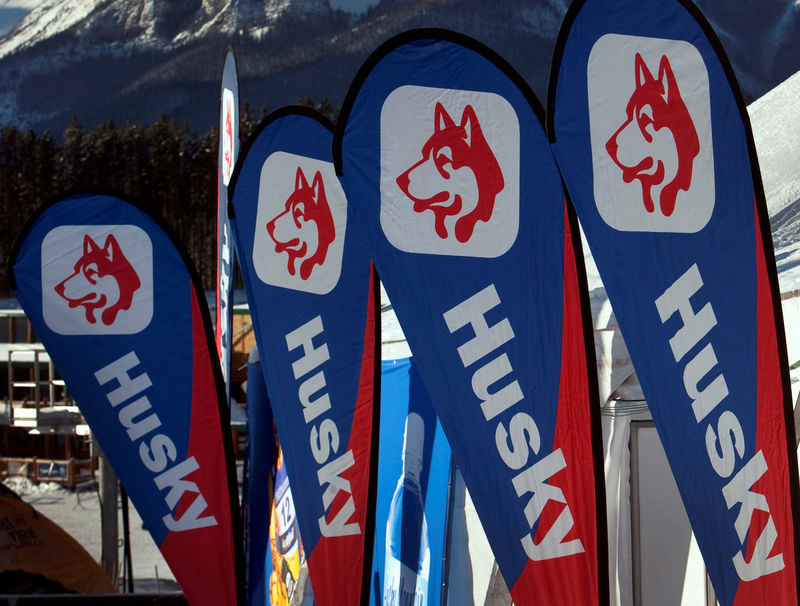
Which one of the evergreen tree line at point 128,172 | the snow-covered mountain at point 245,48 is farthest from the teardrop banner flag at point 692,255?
the snow-covered mountain at point 245,48

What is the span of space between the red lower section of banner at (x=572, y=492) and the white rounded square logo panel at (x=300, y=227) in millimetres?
1564

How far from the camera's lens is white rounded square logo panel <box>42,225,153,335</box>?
16.2 ft

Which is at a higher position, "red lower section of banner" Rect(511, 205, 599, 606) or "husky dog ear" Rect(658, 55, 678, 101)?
"husky dog ear" Rect(658, 55, 678, 101)

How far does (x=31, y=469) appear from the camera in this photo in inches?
759

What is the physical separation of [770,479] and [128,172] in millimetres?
52368

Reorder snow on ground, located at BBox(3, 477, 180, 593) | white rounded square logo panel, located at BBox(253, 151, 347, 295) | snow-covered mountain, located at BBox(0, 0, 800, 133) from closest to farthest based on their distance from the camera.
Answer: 1. white rounded square logo panel, located at BBox(253, 151, 347, 295)
2. snow on ground, located at BBox(3, 477, 180, 593)
3. snow-covered mountain, located at BBox(0, 0, 800, 133)

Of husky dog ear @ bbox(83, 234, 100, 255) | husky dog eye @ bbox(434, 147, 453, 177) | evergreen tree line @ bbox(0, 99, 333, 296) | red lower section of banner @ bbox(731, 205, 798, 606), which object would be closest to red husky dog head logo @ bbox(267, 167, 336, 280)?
husky dog ear @ bbox(83, 234, 100, 255)

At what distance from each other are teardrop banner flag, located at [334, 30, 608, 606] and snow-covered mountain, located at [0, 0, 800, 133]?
9791cm

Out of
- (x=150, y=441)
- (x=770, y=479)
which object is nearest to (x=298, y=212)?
(x=150, y=441)

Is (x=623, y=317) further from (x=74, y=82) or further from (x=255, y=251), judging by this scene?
(x=74, y=82)

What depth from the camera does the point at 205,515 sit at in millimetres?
4961

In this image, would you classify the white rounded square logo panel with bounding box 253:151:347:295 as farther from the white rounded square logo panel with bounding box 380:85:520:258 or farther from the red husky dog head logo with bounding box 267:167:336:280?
the white rounded square logo panel with bounding box 380:85:520:258

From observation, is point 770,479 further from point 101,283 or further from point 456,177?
point 101,283

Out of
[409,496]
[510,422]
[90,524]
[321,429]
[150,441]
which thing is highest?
[510,422]
